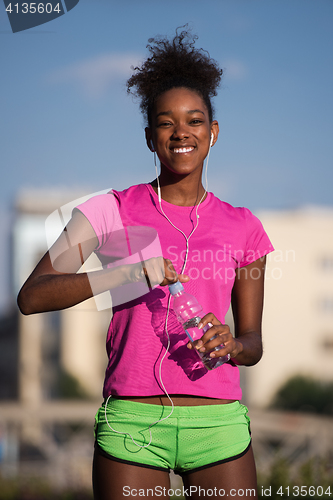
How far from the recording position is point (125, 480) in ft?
5.92

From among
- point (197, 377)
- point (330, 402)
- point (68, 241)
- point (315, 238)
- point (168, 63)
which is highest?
point (315, 238)

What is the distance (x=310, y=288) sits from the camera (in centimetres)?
4262

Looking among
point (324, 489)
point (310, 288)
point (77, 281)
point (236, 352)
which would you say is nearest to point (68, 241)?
point (77, 281)

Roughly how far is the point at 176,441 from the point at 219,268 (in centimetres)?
65

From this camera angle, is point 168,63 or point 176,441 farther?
point 168,63

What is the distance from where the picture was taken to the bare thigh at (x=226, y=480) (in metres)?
1.85

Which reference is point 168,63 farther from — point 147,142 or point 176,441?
point 176,441

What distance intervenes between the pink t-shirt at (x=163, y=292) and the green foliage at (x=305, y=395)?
36.4 meters

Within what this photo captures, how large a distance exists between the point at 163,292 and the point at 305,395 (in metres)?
37.5

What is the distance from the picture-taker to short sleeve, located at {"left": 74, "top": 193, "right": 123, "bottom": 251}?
196 cm

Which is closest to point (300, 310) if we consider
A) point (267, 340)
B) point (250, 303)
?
point (267, 340)

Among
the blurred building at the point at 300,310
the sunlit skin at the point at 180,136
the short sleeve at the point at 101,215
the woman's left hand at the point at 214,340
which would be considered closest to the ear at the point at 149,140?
the sunlit skin at the point at 180,136

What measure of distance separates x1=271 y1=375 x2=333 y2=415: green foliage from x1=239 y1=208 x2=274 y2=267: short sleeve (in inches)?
1425

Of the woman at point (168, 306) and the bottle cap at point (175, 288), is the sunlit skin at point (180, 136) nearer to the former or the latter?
the woman at point (168, 306)
